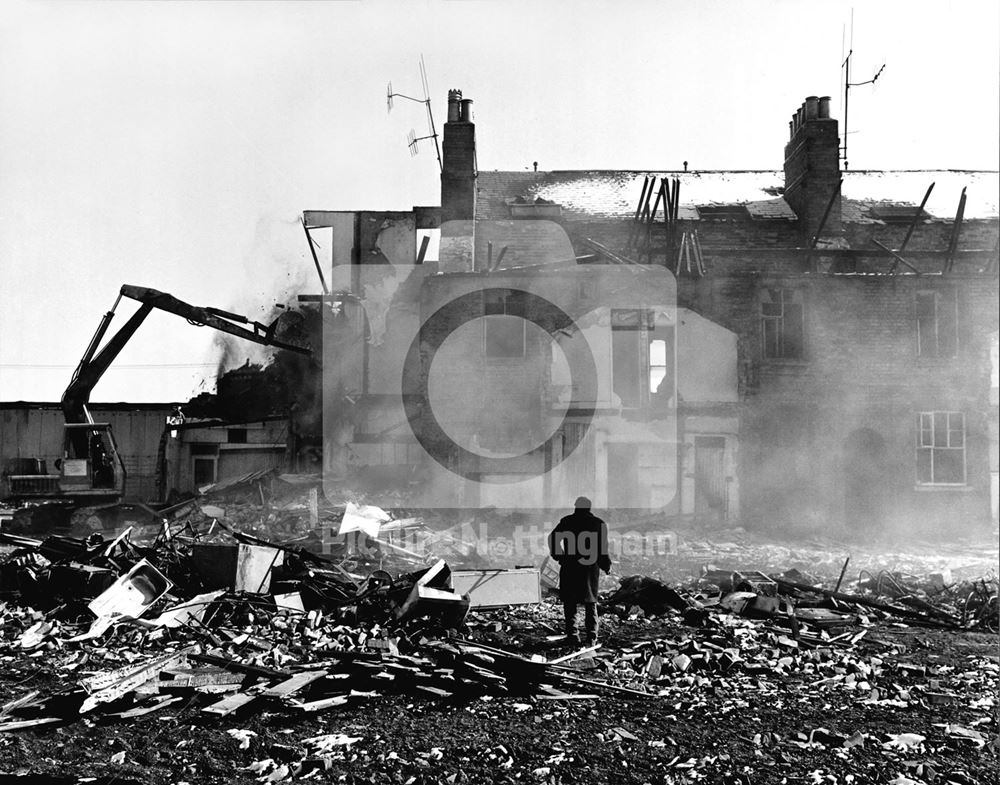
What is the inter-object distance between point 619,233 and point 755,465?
23.3ft

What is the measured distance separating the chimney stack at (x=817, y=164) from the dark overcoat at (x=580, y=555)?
15.9 m

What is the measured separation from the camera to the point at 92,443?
15680mm

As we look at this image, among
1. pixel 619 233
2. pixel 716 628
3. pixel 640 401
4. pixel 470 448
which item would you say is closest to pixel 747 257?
pixel 619 233

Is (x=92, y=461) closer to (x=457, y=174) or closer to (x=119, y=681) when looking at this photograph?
(x=119, y=681)

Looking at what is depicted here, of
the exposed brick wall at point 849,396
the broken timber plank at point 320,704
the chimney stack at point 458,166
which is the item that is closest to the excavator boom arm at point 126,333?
the chimney stack at point 458,166

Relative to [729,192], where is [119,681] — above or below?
below

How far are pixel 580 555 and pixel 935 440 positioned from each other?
46.7 feet

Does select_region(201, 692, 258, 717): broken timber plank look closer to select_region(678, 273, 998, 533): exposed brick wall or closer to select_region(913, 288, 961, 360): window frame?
select_region(678, 273, 998, 533): exposed brick wall

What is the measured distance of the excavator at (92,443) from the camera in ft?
49.2

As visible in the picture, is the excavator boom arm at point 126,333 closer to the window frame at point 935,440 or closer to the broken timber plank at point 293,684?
the broken timber plank at point 293,684

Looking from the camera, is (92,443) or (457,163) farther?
(457,163)

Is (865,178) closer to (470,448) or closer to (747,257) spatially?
(747,257)

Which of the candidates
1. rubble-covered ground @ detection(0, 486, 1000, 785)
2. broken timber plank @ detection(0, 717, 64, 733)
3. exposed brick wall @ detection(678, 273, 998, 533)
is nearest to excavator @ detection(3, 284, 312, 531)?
rubble-covered ground @ detection(0, 486, 1000, 785)

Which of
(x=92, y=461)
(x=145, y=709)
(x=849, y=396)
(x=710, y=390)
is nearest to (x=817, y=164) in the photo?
(x=849, y=396)
